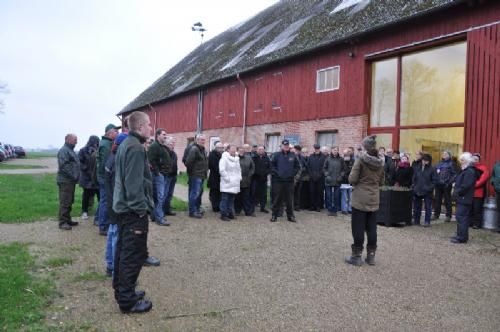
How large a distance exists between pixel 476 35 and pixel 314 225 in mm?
5923

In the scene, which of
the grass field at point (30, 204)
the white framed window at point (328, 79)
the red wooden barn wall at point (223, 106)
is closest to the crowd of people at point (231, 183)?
the grass field at point (30, 204)

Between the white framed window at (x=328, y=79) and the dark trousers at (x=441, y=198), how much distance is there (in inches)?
210

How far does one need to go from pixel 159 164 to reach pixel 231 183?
1.69 meters

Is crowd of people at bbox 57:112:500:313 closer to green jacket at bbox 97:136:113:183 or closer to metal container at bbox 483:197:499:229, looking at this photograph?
green jacket at bbox 97:136:113:183

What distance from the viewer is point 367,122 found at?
1293 cm

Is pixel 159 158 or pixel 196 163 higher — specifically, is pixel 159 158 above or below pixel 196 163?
above

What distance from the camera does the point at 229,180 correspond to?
9305 mm

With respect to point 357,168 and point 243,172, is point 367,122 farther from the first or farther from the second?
point 357,168

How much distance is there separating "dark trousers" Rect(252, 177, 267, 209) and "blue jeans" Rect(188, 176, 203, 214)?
1.68 m

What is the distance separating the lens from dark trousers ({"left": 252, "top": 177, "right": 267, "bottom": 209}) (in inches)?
420

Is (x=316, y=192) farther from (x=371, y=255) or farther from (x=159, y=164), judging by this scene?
(x=371, y=255)

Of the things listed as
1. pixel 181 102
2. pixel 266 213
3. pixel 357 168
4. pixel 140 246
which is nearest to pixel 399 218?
pixel 266 213

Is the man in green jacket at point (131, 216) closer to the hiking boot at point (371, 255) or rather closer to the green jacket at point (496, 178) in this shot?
the hiking boot at point (371, 255)

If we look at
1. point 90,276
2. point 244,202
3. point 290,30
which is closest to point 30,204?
point 244,202
